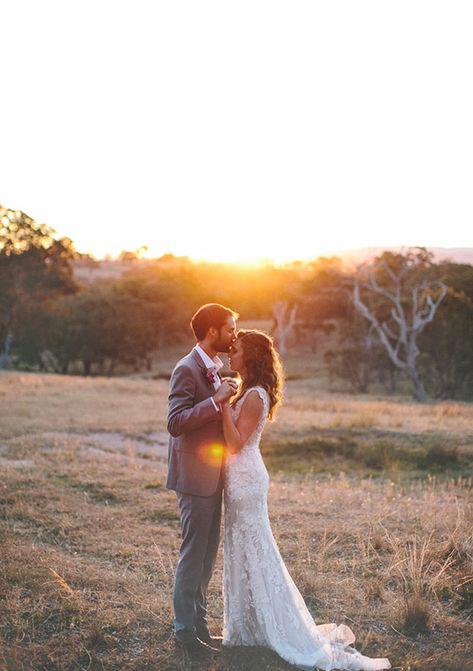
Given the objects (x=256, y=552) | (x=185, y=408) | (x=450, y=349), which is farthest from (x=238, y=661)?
(x=450, y=349)

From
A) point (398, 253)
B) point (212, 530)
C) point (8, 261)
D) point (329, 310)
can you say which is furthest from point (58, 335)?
point (212, 530)

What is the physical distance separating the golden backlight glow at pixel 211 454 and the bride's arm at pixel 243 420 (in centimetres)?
13

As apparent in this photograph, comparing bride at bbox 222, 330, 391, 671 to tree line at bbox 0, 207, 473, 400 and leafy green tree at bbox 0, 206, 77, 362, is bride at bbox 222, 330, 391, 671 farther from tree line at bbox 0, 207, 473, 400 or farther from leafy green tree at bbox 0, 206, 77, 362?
leafy green tree at bbox 0, 206, 77, 362

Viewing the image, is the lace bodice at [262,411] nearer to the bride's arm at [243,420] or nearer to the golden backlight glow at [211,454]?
the bride's arm at [243,420]

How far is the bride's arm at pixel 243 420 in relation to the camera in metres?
4.86

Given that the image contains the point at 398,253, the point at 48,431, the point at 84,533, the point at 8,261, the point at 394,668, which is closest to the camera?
the point at 394,668

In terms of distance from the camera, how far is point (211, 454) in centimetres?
499

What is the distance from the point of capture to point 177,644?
511 centimetres

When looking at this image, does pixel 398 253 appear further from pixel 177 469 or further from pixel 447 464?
pixel 177 469

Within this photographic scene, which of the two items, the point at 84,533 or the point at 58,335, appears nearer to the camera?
the point at 84,533

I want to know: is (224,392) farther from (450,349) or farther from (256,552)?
(450,349)

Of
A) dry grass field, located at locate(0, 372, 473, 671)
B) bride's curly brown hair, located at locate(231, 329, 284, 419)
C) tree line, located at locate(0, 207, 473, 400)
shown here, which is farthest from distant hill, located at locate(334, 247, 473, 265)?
bride's curly brown hair, located at locate(231, 329, 284, 419)

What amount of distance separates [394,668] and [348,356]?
3388 cm

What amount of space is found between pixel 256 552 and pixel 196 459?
28.9 inches
